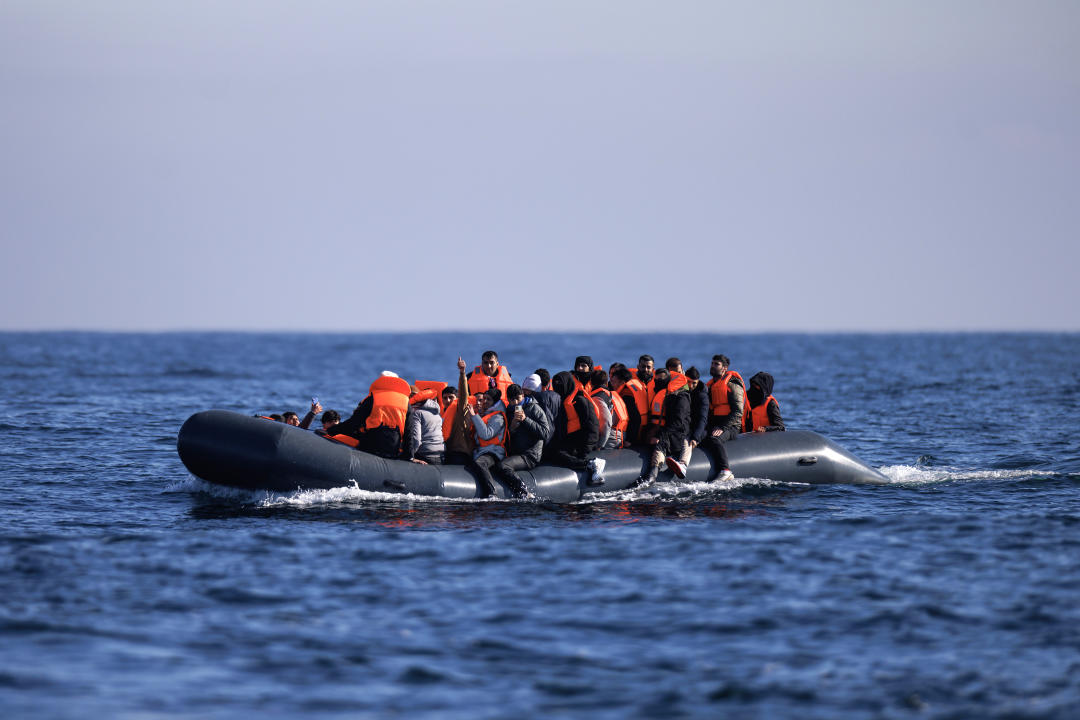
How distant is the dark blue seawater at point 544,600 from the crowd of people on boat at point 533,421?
2.13 ft

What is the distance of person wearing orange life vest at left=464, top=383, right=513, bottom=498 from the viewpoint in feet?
49.5

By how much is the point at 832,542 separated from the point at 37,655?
8.46 meters

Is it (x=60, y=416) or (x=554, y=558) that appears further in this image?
(x=60, y=416)

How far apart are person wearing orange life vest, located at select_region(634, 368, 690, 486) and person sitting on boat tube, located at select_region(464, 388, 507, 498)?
2.04 m

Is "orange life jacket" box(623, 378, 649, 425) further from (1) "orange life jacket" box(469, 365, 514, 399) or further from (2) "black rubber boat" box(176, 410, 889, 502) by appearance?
(1) "orange life jacket" box(469, 365, 514, 399)

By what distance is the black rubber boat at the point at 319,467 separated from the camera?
14.3 m

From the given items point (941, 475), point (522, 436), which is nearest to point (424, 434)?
point (522, 436)

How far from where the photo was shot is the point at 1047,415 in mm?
30156

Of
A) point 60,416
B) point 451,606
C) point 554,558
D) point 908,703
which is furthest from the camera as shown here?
point 60,416

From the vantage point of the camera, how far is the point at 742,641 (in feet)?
30.6

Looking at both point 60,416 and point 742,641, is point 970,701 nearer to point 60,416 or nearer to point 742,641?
point 742,641

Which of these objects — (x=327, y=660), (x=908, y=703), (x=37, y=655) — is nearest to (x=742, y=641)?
(x=908, y=703)

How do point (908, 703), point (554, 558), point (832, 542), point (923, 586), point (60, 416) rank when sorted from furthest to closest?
1. point (60, 416)
2. point (832, 542)
3. point (554, 558)
4. point (923, 586)
5. point (908, 703)

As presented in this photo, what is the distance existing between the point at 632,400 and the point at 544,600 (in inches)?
242
